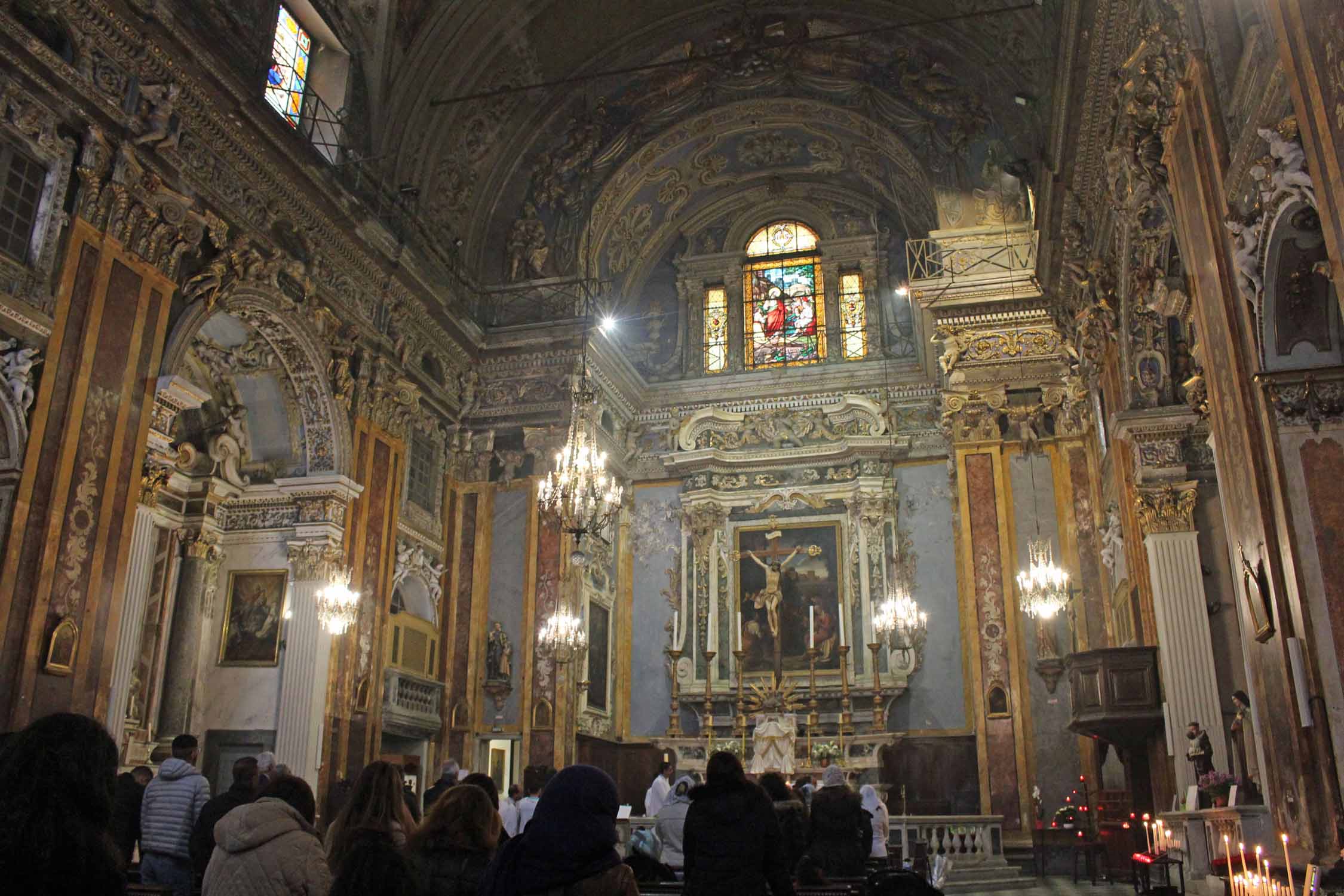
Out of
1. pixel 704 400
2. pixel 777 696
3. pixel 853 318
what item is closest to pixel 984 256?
pixel 853 318

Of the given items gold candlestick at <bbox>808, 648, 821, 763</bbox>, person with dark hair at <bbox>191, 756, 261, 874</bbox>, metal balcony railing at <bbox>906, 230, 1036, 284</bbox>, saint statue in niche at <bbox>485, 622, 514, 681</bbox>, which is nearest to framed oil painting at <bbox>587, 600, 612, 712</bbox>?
saint statue in niche at <bbox>485, 622, 514, 681</bbox>

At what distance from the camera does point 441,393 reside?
17.5 meters

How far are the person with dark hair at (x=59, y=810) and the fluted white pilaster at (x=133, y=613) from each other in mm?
8732

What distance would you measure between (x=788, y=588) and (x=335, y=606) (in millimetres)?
8283

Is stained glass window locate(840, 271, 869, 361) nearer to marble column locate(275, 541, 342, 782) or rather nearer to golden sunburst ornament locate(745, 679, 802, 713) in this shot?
golden sunburst ornament locate(745, 679, 802, 713)

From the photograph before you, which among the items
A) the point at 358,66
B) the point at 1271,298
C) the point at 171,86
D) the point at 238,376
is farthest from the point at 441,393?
the point at 1271,298

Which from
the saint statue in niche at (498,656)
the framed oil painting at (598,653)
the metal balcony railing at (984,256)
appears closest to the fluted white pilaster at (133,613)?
the saint statue in niche at (498,656)

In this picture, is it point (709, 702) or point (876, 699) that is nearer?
point (876, 699)

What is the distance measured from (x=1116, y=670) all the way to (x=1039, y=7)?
28.1 ft

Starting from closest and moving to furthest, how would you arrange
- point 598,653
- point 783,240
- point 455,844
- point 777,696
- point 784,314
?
point 455,844 → point 777,696 → point 598,653 → point 784,314 → point 783,240

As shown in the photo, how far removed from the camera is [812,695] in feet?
57.5

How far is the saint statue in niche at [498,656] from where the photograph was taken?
1670 centimetres

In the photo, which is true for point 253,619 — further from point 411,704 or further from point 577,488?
point 577,488

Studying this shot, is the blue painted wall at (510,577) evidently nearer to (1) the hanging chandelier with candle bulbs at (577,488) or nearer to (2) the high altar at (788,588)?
(2) the high altar at (788,588)
